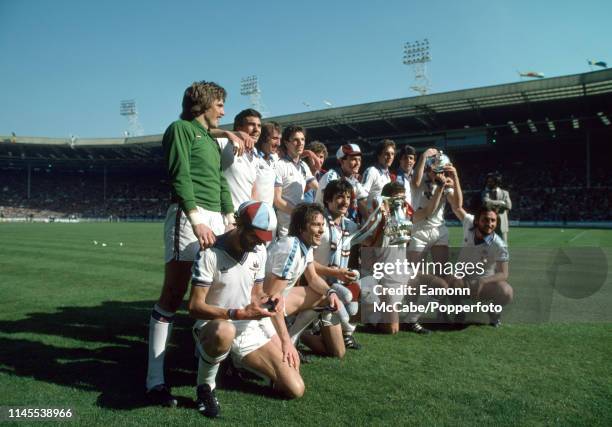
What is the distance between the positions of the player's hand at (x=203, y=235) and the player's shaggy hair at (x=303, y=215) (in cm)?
95

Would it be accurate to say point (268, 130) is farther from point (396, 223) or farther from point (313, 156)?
point (396, 223)

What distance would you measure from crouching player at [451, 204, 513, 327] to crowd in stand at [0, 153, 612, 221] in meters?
27.2

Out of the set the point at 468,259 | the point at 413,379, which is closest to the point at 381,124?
the point at 468,259

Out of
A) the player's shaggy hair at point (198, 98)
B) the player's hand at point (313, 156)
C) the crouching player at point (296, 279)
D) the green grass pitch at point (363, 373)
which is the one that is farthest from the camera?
the player's hand at point (313, 156)

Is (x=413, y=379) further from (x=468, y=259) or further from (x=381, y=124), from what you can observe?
(x=381, y=124)

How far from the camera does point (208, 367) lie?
312 cm

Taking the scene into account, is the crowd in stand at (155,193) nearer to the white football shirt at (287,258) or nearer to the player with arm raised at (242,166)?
the player with arm raised at (242,166)

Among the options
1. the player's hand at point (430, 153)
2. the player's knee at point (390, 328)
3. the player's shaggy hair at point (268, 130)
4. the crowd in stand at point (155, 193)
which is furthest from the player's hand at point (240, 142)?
the crowd in stand at point (155, 193)

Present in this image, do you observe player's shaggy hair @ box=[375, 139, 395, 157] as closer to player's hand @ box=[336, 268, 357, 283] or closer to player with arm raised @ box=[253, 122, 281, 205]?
player with arm raised @ box=[253, 122, 281, 205]

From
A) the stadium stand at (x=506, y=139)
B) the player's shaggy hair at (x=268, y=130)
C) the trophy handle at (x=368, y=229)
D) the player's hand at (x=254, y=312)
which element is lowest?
the player's hand at (x=254, y=312)

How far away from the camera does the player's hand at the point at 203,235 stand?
3.11 metres

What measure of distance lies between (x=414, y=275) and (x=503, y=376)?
186 cm

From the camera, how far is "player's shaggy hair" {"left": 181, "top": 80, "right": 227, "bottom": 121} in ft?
11.4

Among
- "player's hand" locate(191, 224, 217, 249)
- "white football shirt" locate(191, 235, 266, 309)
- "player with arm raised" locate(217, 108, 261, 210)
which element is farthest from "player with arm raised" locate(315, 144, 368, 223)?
"player's hand" locate(191, 224, 217, 249)
